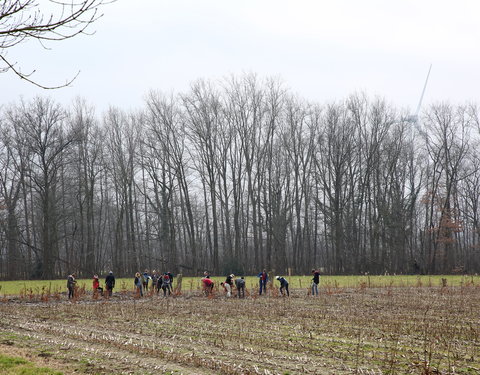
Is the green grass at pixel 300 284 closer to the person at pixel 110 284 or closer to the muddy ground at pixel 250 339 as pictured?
the person at pixel 110 284

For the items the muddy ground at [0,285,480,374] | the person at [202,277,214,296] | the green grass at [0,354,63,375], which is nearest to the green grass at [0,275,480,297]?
the person at [202,277,214,296]

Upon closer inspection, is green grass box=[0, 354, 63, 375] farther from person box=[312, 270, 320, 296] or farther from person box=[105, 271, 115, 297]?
person box=[312, 270, 320, 296]

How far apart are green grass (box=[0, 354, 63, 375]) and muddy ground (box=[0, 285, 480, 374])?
33 centimetres

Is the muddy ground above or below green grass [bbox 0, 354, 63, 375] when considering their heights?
below

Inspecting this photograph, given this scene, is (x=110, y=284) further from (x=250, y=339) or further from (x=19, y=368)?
(x=19, y=368)

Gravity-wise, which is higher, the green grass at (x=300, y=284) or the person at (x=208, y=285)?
the person at (x=208, y=285)

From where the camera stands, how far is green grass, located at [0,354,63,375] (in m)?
8.49

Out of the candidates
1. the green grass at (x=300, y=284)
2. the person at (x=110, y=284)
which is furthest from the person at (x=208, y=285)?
the person at (x=110, y=284)

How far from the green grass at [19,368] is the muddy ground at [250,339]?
33 cm

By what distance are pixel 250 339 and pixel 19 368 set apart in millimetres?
5364

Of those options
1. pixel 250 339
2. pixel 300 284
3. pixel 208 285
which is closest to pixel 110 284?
pixel 208 285

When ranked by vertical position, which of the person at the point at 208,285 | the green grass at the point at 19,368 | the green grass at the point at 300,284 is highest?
the green grass at the point at 19,368

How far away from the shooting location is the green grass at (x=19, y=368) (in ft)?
27.9

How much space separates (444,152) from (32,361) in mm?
53705
